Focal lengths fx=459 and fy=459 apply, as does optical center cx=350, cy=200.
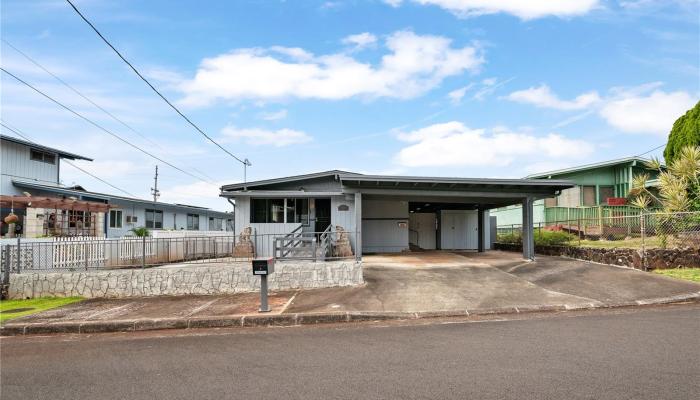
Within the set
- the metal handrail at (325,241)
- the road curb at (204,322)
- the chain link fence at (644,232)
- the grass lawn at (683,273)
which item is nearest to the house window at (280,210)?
the metal handrail at (325,241)

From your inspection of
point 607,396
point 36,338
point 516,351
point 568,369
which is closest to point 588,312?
point 516,351

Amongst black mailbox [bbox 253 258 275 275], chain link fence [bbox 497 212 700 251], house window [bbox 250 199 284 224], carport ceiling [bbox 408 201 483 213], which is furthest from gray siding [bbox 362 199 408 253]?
black mailbox [bbox 253 258 275 275]

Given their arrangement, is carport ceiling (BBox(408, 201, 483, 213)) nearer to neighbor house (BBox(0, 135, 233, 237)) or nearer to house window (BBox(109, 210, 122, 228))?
neighbor house (BBox(0, 135, 233, 237))

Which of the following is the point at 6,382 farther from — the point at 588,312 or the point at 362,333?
the point at 588,312

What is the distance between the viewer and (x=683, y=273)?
12477 millimetres

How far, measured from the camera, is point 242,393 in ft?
15.9

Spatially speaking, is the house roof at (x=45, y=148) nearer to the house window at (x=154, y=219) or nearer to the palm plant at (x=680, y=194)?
the house window at (x=154, y=219)

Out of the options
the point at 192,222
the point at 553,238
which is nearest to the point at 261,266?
the point at 553,238

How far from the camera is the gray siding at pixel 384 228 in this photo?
2084 cm

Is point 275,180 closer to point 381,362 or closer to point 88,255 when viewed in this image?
point 88,255

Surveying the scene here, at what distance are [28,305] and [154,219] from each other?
63.5ft

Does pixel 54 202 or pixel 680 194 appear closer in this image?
pixel 680 194

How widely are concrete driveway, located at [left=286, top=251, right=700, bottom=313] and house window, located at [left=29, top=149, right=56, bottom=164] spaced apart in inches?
783

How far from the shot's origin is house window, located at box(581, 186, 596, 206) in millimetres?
26172
